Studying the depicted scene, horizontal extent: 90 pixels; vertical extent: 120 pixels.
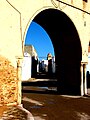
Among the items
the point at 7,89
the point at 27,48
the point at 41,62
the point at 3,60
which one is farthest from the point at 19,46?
the point at 41,62

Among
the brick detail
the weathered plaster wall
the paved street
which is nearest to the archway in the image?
the paved street

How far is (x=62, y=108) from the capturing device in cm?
1135

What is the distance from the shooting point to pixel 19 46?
11.0 metres

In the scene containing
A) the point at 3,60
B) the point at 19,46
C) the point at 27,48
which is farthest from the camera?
the point at 27,48

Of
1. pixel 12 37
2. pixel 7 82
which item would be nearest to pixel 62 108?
pixel 7 82

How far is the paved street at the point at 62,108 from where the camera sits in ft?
31.0

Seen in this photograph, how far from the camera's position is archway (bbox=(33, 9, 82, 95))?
48.5 feet

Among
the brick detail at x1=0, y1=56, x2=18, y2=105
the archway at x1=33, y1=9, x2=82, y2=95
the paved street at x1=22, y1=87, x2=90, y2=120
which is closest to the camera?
the paved street at x1=22, y1=87, x2=90, y2=120

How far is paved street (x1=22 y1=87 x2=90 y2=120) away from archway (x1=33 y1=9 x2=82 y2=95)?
0.91 metres

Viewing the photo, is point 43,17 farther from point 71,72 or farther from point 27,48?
point 27,48

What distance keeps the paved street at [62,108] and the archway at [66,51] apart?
2.97ft

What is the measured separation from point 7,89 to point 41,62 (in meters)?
44.2

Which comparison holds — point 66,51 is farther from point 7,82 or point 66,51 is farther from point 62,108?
point 7,82

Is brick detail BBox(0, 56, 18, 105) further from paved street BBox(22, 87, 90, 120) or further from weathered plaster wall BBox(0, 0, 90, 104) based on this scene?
paved street BBox(22, 87, 90, 120)
